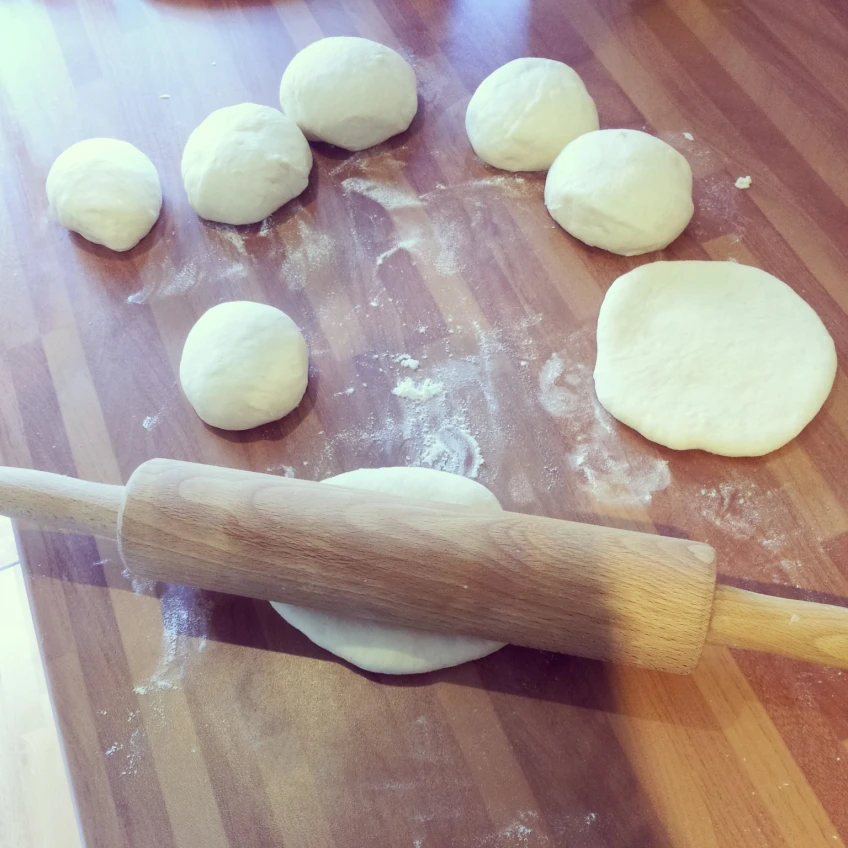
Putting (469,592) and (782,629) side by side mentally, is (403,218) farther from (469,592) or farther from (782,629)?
(782,629)

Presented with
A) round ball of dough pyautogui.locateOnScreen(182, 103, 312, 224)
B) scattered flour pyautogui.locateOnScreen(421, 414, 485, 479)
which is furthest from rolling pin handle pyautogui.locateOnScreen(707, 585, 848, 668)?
round ball of dough pyautogui.locateOnScreen(182, 103, 312, 224)

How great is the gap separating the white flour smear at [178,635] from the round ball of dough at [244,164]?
74cm

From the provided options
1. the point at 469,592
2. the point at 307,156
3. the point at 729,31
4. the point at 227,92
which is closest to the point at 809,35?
the point at 729,31

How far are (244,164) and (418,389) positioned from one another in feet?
1.82

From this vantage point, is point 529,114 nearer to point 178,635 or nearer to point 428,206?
point 428,206

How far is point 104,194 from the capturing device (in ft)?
4.80

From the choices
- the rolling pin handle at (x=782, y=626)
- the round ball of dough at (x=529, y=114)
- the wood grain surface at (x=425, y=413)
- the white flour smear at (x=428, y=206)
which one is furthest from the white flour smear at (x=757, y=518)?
the round ball of dough at (x=529, y=114)

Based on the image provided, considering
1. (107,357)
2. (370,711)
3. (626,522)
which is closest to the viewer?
(370,711)

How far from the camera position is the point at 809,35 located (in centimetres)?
172

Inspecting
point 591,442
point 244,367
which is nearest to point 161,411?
point 244,367

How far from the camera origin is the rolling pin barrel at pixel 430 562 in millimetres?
957

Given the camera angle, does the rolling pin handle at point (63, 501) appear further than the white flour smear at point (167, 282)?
No

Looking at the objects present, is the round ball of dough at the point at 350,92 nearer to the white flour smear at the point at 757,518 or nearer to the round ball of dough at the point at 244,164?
the round ball of dough at the point at 244,164

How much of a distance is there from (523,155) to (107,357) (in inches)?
35.8
